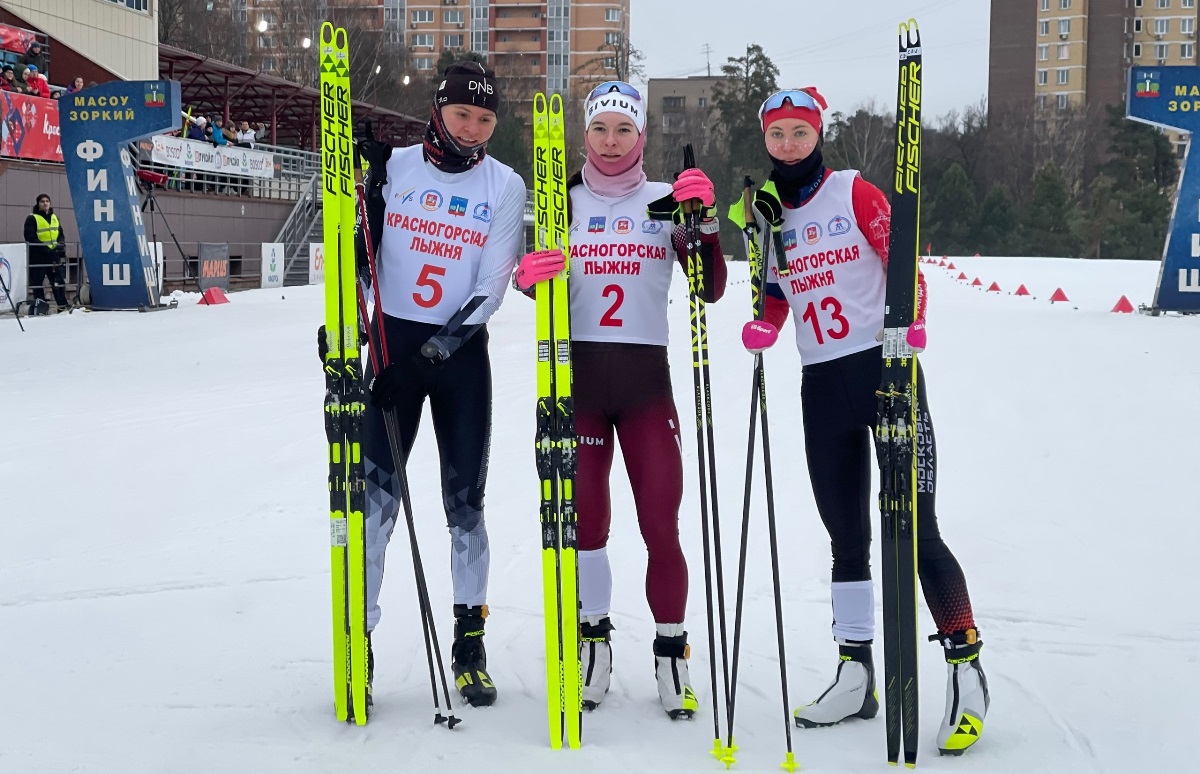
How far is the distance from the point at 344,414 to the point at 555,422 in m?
0.61

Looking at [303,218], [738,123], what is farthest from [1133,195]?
[303,218]

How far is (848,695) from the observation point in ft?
11.3

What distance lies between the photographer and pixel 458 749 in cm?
315

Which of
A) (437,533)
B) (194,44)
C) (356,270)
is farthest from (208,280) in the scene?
(194,44)

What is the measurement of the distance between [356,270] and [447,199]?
359 millimetres

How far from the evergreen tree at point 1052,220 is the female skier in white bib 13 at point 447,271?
156ft

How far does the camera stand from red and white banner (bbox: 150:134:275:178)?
20.4 meters

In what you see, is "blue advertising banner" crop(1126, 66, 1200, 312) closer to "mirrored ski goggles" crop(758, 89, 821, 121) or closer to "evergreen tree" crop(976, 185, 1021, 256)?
"mirrored ski goggles" crop(758, 89, 821, 121)

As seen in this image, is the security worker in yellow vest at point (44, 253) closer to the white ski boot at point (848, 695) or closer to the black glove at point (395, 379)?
the black glove at point (395, 379)

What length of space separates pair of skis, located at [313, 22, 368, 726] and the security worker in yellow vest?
45.0 ft

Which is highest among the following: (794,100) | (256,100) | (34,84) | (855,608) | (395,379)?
(256,100)

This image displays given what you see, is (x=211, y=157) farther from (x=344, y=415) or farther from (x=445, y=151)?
(x=344, y=415)

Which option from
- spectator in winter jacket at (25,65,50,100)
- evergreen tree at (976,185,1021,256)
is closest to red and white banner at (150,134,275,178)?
→ spectator in winter jacket at (25,65,50,100)

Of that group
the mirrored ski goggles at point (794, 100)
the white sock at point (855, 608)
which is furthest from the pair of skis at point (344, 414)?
the white sock at point (855, 608)
